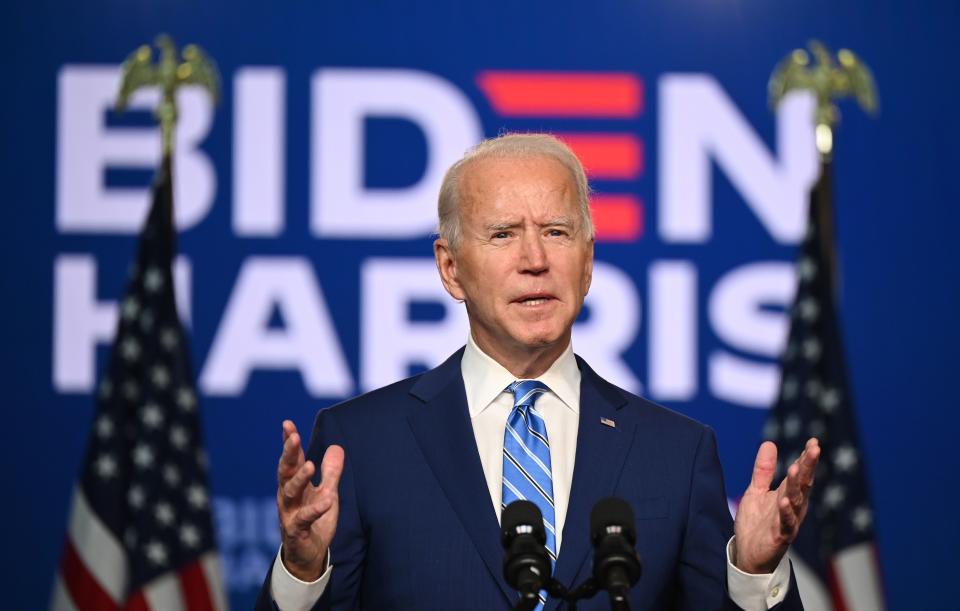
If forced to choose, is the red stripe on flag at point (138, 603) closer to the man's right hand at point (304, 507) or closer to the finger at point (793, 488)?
the man's right hand at point (304, 507)

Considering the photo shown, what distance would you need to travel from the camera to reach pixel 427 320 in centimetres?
511

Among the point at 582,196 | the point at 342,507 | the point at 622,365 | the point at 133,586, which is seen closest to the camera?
the point at 342,507

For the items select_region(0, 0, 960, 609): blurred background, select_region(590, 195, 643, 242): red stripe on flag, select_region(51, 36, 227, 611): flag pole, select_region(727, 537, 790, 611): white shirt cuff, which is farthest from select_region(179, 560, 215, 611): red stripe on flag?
select_region(727, 537, 790, 611): white shirt cuff

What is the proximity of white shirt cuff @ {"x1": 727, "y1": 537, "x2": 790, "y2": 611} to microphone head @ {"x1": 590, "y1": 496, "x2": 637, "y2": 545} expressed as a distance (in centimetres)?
41

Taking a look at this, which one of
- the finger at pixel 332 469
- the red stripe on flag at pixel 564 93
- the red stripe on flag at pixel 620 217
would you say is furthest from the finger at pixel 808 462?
the red stripe on flag at pixel 564 93

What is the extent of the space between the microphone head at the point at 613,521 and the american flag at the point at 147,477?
309cm

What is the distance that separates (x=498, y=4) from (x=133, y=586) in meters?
2.68

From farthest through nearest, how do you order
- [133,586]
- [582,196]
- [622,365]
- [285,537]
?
[622,365] < [133,586] < [582,196] < [285,537]

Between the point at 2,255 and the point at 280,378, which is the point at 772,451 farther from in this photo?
the point at 2,255

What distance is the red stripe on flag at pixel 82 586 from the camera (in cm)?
456

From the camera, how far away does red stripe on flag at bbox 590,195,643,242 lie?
5.15 meters

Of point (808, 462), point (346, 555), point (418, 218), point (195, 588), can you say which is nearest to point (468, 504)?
point (346, 555)

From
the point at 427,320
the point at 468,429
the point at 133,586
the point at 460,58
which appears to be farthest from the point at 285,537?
the point at 460,58

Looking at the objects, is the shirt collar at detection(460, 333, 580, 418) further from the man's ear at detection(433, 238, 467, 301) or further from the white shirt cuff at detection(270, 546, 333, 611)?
the white shirt cuff at detection(270, 546, 333, 611)
